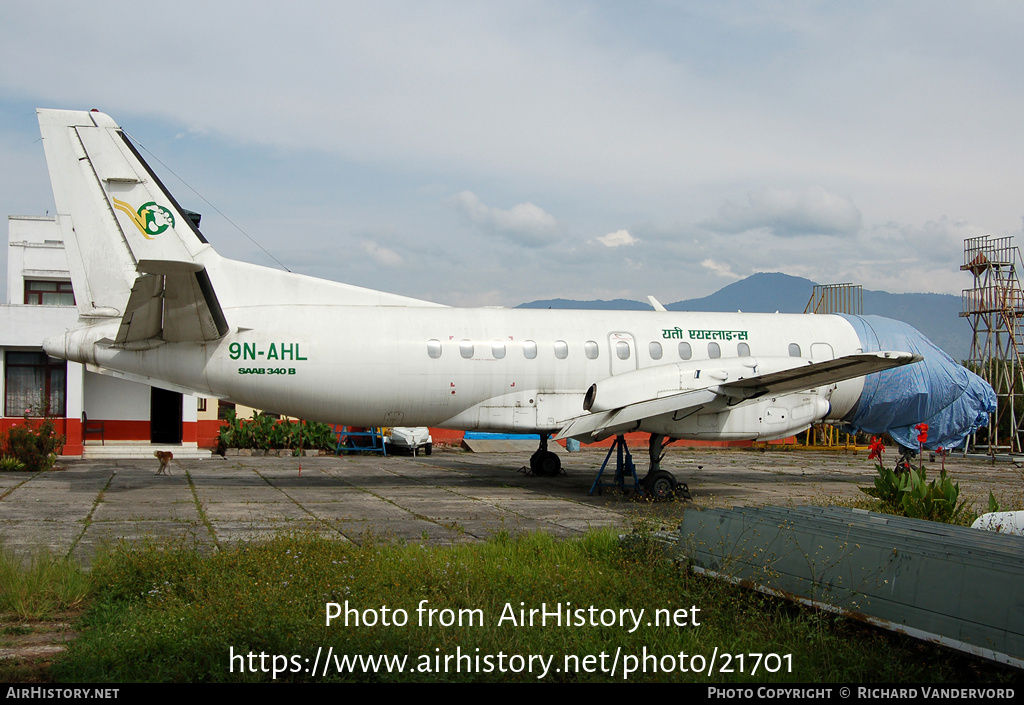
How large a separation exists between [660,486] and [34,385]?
19116 millimetres

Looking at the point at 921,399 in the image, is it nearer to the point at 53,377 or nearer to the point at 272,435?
the point at 272,435

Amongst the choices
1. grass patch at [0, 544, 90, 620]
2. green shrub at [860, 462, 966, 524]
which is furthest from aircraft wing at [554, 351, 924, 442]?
grass patch at [0, 544, 90, 620]

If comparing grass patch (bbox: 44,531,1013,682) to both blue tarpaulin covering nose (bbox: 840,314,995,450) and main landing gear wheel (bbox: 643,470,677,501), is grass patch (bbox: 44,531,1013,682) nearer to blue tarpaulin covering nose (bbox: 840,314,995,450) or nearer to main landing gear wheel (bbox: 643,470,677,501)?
main landing gear wheel (bbox: 643,470,677,501)

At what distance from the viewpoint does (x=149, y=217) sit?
1429cm

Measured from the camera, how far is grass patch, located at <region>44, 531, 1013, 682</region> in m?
5.09

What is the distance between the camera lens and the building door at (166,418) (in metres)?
27.0

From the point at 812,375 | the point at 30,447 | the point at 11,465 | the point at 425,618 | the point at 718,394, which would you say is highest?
the point at 812,375

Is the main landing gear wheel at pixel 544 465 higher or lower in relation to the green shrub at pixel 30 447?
lower

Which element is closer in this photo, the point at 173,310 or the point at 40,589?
the point at 40,589

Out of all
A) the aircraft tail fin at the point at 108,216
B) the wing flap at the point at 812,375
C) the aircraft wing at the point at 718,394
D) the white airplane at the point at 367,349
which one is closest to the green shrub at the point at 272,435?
the white airplane at the point at 367,349

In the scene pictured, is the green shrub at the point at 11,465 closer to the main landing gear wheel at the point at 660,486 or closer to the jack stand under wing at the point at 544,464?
the jack stand under wing at the point at 544,464

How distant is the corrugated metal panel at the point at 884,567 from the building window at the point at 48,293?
23.7 m

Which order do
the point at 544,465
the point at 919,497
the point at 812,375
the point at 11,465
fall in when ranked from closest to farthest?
the point at 919,497
the point at 812,375
the point at 11,465
the point at 544,465

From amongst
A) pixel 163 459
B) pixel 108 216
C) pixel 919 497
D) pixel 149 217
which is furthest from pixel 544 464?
pixel 108 216
